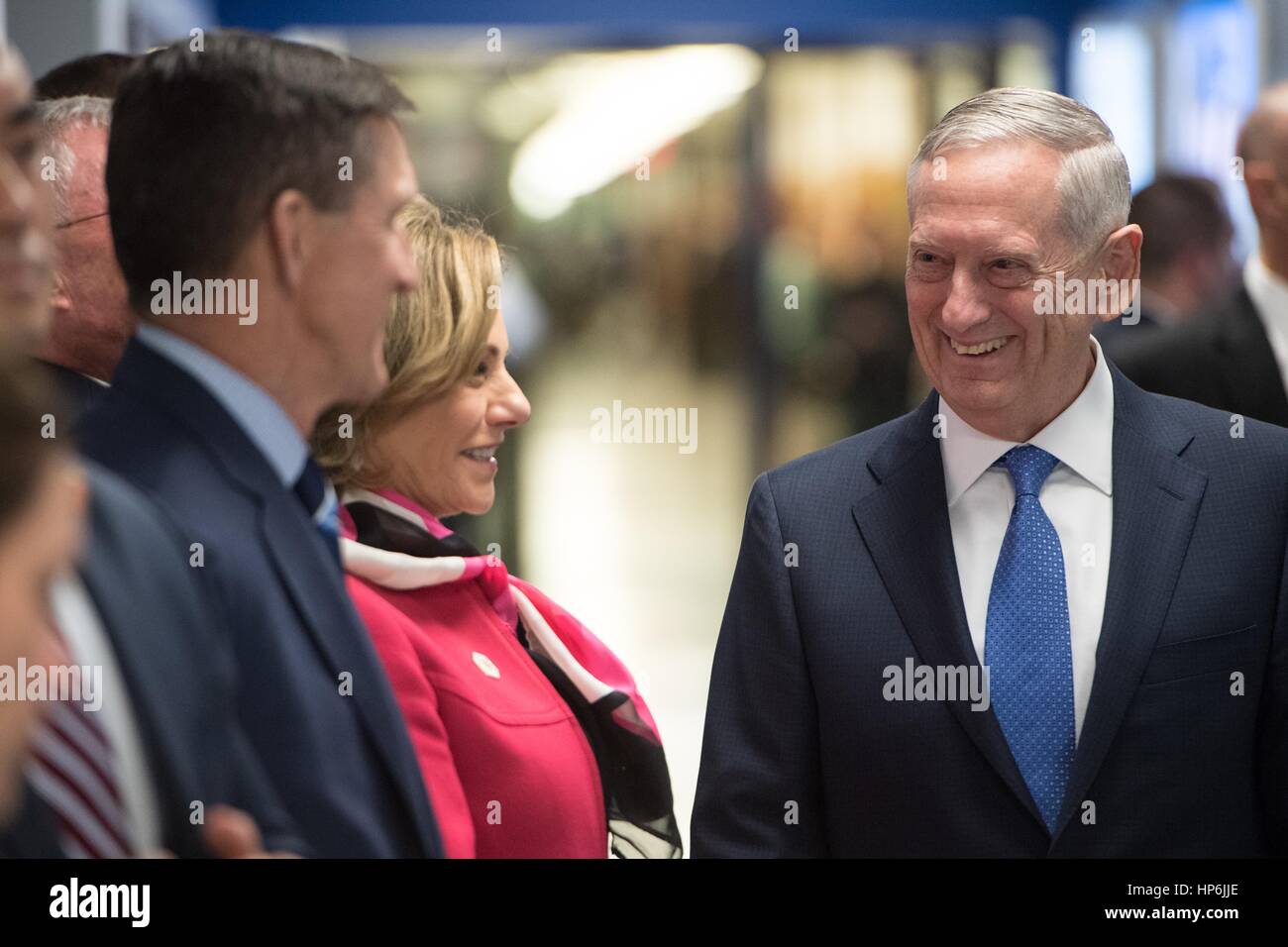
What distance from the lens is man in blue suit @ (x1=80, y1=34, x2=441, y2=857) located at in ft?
4.17

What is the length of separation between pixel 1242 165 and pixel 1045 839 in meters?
0.99

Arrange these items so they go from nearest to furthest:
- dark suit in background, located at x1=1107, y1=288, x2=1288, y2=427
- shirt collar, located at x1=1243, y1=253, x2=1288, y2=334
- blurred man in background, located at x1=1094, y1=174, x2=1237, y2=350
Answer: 1. dark suit in background, located at x1=1107, y1=288, x2=1288, y2=427
2. shirt collar, located at x1=1243, y1=253, x2=1288, y2=334
3. blurred man in background, located at x1=1094, y1=174, x2=1237, y2=350

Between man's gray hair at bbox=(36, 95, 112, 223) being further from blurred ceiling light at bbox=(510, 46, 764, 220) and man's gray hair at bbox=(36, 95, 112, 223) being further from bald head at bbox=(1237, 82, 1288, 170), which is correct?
blurred ceiling light at bbox=(510, 46, 764, 220)

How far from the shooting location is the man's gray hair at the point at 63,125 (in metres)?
1.52

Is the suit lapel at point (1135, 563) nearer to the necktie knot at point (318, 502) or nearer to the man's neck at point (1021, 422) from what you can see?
the man's neck at point (1021, 422)

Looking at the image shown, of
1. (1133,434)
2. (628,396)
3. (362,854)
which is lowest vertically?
(362,854)

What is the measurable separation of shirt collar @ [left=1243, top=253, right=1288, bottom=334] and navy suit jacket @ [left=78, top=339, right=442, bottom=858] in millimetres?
1335

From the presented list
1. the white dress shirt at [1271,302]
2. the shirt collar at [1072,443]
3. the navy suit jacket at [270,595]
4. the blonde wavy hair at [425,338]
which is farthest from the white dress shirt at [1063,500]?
the navy suit jacket at [270,595]

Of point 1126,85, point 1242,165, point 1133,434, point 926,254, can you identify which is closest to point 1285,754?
point 1133,434

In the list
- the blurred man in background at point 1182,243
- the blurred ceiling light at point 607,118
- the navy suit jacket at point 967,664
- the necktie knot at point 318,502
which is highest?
the blurred ceiling light at point 607,118

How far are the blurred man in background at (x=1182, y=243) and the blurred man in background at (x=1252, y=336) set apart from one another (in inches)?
26.0

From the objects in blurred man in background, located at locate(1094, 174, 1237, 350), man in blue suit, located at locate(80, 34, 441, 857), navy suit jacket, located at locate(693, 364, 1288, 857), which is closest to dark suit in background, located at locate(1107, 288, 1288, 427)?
navy suit jacket, located at locate(693, 364, 1288, 857)

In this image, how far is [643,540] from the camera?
5.55 metres
